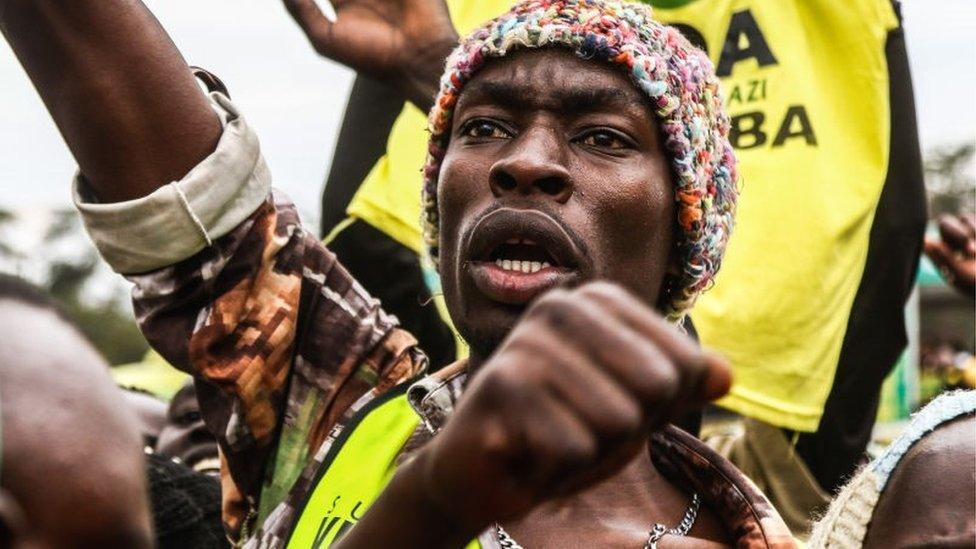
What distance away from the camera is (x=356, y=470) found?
78.5 inches

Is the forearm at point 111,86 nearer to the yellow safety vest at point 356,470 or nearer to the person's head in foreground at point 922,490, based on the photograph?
the yellow safety vest at point 356,470

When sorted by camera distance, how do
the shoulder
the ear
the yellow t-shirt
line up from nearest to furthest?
the ear, the shoulder, the yellow t-shirt

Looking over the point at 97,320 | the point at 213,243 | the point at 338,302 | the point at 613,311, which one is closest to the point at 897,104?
the point at 338,302

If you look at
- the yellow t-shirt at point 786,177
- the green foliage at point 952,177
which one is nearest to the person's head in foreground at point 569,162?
the yellow t-shirt at point 786,177

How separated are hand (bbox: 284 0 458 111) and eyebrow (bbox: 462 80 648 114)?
18.6 inches

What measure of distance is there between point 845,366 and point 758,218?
44 centimetres

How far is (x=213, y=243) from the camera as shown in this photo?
2100 millimetres

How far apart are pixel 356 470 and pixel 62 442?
946 mm

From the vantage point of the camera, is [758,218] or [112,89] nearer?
[112,89]

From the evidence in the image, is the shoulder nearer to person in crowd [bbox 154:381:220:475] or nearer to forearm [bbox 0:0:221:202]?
forearm [bbox 0:0:221:202]

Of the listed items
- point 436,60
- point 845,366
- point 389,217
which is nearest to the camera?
point 436,60

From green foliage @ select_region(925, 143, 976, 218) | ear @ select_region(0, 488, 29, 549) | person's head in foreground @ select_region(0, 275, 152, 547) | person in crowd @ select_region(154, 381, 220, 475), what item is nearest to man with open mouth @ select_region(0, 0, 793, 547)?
person's head in foreground @ select_region(0, 275, 152, 547)

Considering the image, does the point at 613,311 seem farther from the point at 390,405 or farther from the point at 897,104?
the point at 897,104

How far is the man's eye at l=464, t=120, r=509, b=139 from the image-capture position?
2100mm
